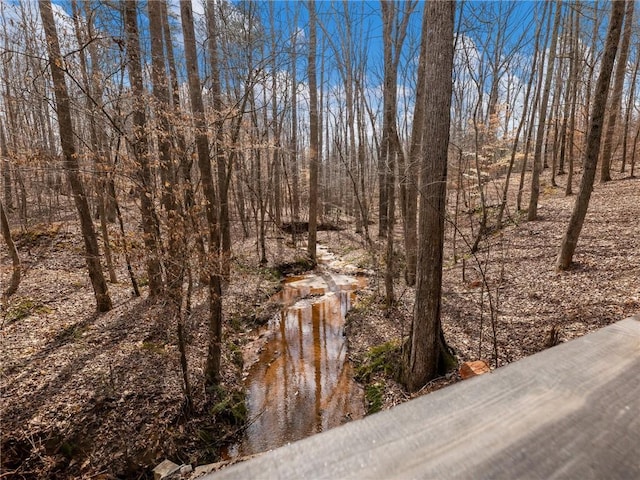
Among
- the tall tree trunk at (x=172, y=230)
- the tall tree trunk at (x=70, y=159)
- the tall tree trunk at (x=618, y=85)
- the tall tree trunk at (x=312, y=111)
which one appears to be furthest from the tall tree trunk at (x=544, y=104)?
the tall tree trunk at (x=70, y=159)

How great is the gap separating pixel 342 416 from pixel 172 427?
2.44 m

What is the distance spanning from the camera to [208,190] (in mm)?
5582

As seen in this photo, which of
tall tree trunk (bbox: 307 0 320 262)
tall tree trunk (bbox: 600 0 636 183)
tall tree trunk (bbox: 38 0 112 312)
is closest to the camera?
tall tree trunk (bbox: 38 0 112 312)

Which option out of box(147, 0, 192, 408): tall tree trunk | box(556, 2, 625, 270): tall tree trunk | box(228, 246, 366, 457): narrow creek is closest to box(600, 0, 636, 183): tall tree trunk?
box(556, 2, 625, 270): tall tree trunk

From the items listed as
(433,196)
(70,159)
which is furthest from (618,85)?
(70,159)

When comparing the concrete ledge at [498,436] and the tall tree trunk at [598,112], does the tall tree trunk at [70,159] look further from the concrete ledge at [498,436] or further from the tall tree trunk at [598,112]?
the tall tree trunk at [598,112]

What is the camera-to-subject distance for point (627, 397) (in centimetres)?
62

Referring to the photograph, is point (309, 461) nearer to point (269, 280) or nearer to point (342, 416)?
point (342, 416)

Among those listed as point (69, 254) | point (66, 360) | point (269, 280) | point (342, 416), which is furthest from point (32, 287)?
point (342, 416)

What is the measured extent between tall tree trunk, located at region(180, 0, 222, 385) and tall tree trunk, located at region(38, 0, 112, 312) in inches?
72.4

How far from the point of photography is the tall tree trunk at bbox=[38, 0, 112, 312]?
5.37 m

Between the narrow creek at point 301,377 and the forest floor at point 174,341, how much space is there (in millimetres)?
323

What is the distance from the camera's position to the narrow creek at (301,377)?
482cm

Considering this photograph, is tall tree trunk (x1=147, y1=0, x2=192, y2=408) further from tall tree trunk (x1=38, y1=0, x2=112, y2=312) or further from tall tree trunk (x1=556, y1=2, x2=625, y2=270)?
tall tree trunk (x1=556, y1=2, x2=625, y2=270)
